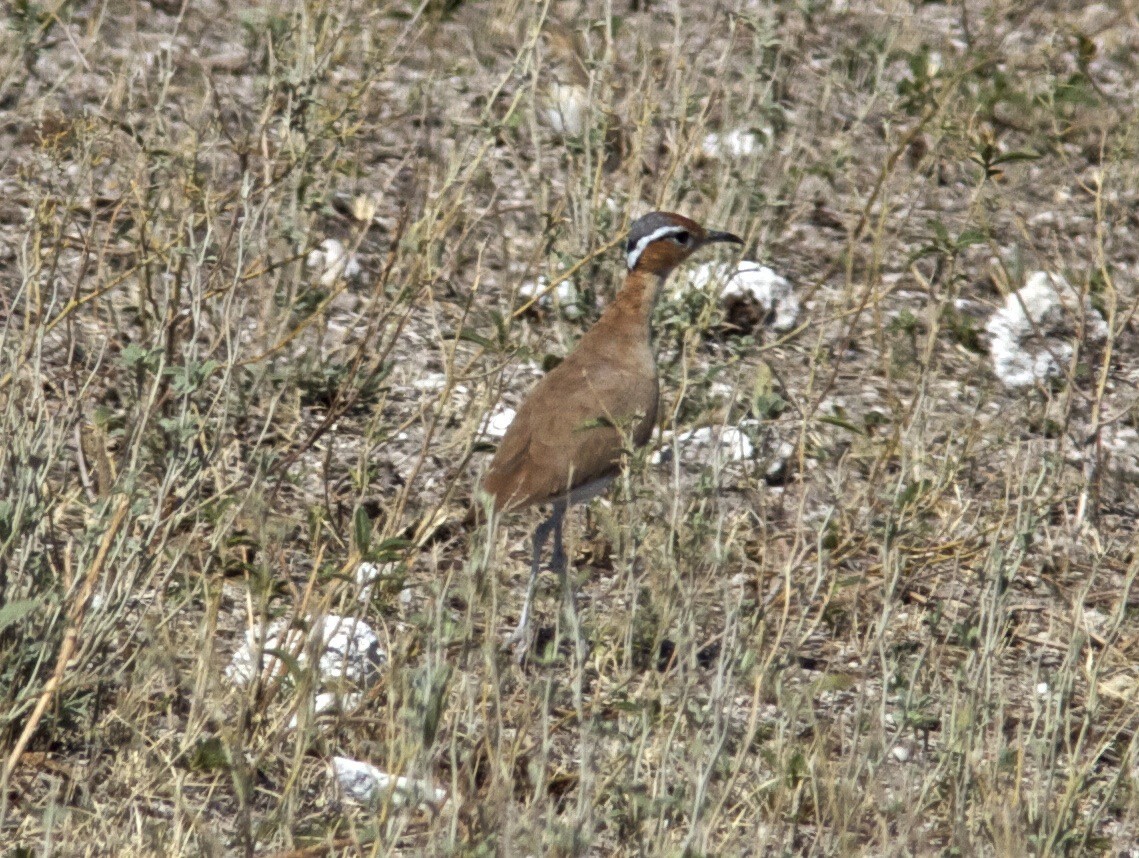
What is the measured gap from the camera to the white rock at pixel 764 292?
7320mm

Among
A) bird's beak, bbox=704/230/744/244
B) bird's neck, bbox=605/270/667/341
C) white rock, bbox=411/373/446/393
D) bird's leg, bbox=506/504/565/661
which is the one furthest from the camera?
white rock, bbox=411/373/446/393

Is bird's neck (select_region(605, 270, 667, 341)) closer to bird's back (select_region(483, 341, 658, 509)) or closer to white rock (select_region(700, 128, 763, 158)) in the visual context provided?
bird's back (select_region(483, 341, 658, 509))

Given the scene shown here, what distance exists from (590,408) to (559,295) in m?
1.58

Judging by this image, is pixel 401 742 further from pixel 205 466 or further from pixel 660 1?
pixel 660 1

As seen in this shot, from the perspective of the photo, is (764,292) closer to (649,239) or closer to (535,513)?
(649,239)

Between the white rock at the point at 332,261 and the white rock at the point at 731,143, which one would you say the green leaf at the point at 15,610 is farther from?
the white rock at the point at 731,143

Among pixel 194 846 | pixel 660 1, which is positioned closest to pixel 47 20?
pixel 194 846

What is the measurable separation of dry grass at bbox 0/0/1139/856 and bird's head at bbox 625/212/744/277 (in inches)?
8.7

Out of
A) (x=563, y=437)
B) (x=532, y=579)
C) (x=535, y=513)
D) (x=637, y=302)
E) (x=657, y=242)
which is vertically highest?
(x=657, y=242)

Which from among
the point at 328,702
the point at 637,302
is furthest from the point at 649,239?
A: the point at 328,702

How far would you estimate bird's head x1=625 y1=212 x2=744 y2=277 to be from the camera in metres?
6.25

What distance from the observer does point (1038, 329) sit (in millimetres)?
7113

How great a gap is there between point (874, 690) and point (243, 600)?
1880mm

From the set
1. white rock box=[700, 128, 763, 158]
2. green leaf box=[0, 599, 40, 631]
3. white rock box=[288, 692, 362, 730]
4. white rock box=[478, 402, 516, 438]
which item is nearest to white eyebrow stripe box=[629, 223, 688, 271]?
white rock box=[478, 402, 516, 438]
